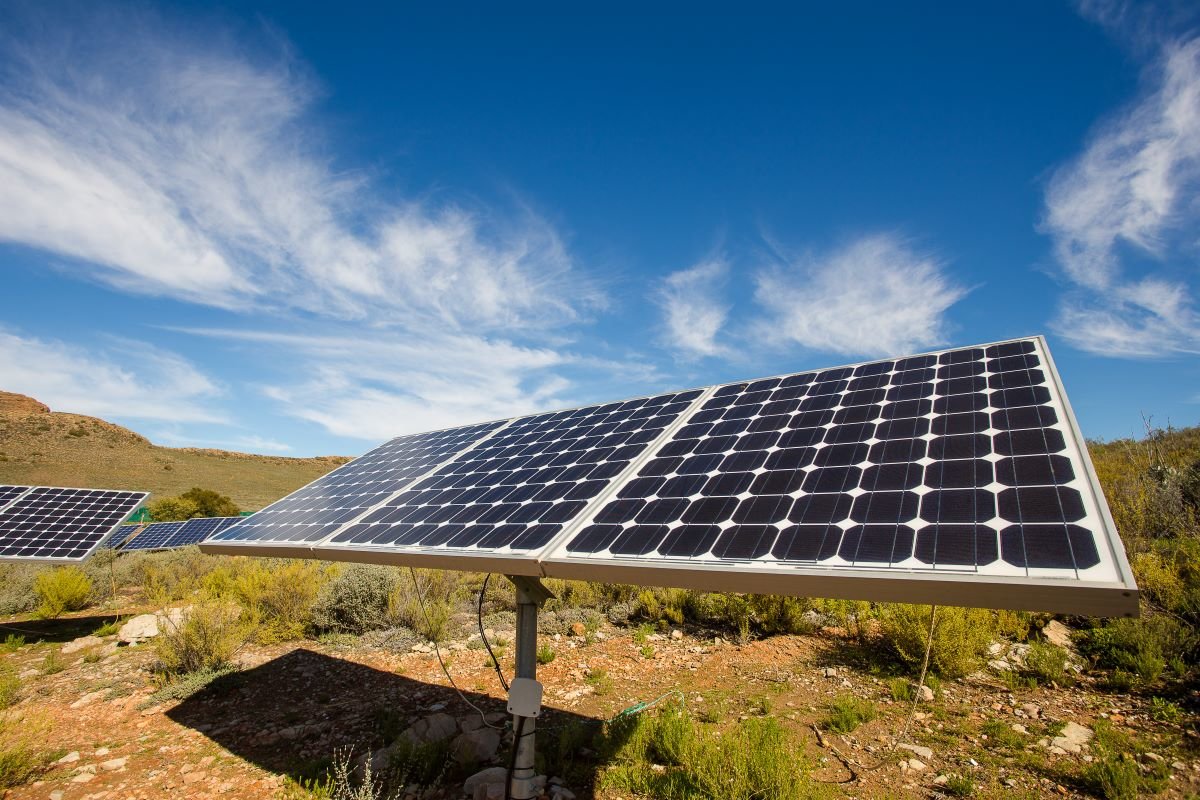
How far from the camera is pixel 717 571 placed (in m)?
3.98

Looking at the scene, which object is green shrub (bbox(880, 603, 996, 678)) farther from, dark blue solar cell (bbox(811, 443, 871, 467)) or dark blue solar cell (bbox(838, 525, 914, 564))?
dark blue solar cell (bbox(838, 525, 914, 564))

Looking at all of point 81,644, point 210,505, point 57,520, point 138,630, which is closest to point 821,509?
point 138,630

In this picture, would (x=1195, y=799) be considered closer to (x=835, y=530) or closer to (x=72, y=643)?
(x=835, y=530)

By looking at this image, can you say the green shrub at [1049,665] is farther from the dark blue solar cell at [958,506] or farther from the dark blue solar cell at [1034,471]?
the dark blue solar cell at [958,506]

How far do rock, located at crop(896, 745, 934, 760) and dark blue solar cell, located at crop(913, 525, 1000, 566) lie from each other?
16.9ft

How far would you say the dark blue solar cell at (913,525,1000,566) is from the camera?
11.0 feet

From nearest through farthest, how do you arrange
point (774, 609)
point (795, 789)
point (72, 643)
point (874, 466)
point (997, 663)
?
point (874, 466) → point (795, 789) → point (997, 663) → point (774, 609) → point (72, 643)

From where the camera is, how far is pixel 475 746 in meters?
7.77

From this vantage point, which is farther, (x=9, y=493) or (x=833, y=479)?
(x=9, y=493)

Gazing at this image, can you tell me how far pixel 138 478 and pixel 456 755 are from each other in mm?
73827

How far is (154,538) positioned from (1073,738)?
109ft

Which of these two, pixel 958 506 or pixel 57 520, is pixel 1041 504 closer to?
pixel 958 506

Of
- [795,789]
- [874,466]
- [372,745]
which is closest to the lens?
[874,466]

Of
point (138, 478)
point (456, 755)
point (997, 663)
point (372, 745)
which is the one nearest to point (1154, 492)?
point (997, 663)
